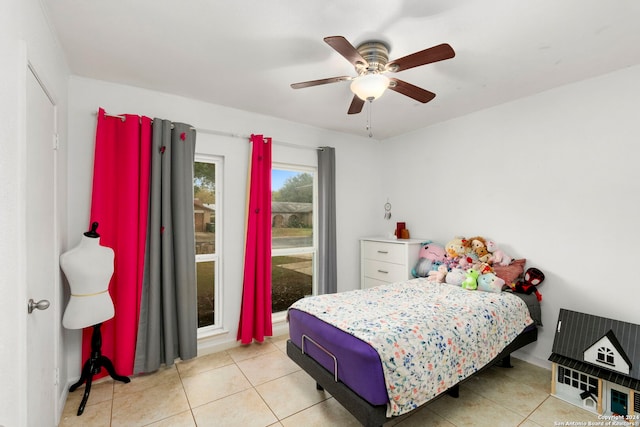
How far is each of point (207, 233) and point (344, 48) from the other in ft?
7.40

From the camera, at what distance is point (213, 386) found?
2.34 m

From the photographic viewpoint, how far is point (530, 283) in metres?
2.62

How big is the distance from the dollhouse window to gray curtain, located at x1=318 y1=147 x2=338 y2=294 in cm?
237

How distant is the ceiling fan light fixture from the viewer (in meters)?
1.81

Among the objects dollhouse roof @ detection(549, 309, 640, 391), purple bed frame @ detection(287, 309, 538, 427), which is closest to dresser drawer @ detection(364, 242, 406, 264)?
purple bed frame @ detection(287, 309, 538, 427)

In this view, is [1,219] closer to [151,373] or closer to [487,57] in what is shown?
[151,373]

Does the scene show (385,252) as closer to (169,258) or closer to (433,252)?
(433,252)

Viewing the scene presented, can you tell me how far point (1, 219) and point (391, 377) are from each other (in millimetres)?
1837

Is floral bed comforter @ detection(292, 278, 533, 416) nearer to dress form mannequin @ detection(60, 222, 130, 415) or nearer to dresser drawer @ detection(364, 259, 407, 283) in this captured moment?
dresser drawer @ detection(364, 259, 407, 283)

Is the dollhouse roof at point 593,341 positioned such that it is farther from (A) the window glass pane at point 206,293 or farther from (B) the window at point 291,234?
(A) the window glass pane at point 206,293

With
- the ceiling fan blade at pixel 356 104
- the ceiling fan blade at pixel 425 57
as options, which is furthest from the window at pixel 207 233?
the ceiling fan blade at pixel 425 57

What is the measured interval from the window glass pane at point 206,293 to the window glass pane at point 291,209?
76cm

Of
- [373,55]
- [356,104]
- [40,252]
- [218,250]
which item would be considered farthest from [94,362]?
[373,55]

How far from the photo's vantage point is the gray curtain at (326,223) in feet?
11.6
